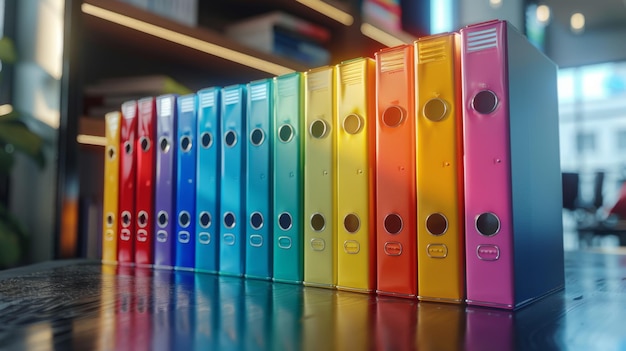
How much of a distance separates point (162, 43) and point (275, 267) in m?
1.06

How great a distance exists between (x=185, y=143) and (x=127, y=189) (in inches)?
6.7

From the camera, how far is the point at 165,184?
901mm

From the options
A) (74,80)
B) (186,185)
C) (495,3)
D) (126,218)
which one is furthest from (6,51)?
(495,3)

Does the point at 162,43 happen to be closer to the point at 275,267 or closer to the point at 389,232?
the point at 275,267

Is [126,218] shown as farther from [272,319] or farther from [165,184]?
[272,319]

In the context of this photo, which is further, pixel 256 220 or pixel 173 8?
pixel 173 8

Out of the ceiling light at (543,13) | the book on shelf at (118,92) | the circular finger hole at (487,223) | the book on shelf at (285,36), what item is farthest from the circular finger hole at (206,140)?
the ceiling light at (543,13)

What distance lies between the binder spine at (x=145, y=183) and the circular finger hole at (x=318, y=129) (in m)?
0.36

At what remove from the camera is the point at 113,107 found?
139 centimetres

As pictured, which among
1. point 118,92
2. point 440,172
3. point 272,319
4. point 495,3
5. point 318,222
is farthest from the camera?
point 495,3

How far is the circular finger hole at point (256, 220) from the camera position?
77 centimetres

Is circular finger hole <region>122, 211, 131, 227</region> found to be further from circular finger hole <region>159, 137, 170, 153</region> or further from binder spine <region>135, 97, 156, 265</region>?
circular finger hole <region>159, 137, 170, 153</region>

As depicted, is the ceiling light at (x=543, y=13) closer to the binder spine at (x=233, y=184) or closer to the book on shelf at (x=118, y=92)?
the book on shelf at (x=118, y=92)

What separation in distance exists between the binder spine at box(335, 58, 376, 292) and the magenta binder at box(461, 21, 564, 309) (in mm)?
132
